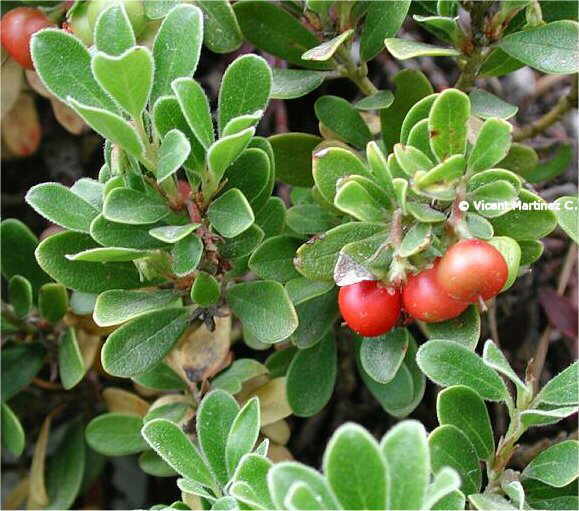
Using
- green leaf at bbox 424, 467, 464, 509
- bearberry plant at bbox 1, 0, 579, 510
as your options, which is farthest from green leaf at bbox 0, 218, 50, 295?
green leaf at bbox 424, 467, 464, 509

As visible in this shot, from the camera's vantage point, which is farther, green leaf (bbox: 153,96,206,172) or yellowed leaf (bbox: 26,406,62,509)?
yellowed leaf (bbox: 26,406,62,509)

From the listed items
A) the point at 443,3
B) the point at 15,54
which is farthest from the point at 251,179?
the point at 15,54

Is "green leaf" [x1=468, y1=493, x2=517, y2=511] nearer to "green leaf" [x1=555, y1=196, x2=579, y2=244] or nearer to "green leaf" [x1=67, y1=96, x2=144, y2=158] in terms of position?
"green leaf" [x1=555, y1=196, x2=579, y2=244]

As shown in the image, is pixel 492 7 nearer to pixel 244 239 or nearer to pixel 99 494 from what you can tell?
pixel 244 239

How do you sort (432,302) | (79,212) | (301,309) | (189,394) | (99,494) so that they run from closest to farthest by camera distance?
(432,302), (79,212), (301,309), (189,394), (99,494)

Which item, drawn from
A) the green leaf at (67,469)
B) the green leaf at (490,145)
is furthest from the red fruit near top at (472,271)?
the green leaf at (67,469)

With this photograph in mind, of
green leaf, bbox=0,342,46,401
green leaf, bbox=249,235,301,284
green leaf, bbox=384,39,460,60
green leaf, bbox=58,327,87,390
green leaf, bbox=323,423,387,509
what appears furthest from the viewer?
green leaf, bbox=0,342,46,401
